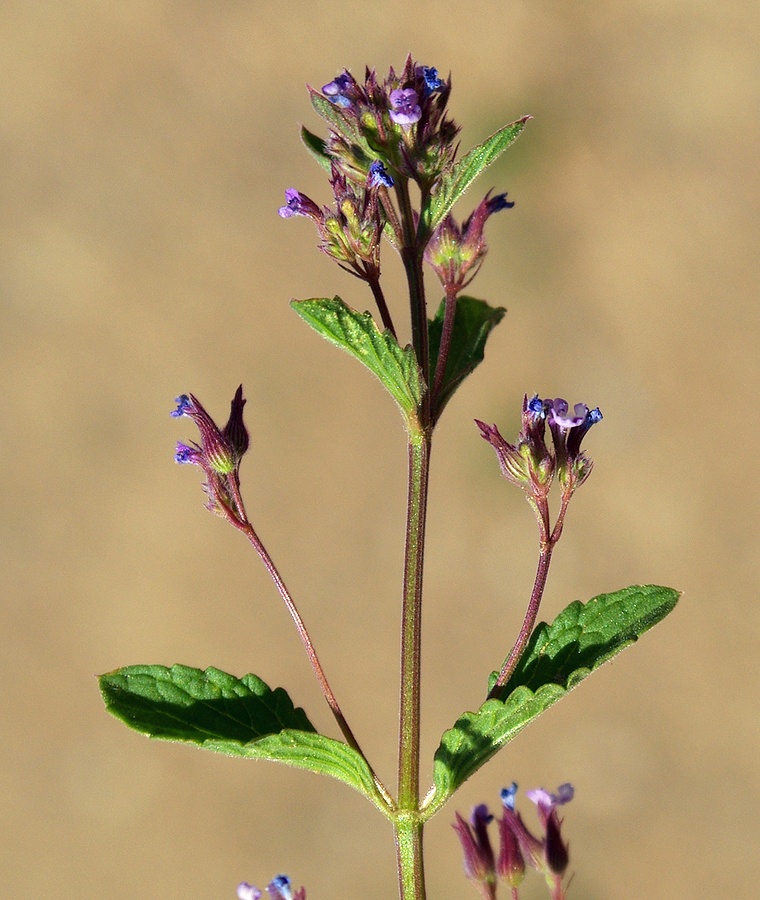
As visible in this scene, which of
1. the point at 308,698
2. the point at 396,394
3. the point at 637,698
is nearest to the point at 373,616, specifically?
the point at 308,698

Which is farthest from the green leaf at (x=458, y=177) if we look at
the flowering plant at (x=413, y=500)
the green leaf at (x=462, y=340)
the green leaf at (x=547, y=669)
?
the green leaf at (x=547, y=669)

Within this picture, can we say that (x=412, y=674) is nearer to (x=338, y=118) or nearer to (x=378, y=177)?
(x=378, y=177)

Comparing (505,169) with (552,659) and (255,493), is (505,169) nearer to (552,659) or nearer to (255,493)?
(255,493)

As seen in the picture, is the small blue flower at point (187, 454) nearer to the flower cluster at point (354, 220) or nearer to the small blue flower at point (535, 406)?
the flower cluster at point (354, 220)

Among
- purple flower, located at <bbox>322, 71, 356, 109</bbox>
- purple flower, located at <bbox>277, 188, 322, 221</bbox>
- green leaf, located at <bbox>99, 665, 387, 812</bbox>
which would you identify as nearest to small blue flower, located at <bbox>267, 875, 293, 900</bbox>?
green leaf, located at <bbox>99, 665, 387, 812</bbox>

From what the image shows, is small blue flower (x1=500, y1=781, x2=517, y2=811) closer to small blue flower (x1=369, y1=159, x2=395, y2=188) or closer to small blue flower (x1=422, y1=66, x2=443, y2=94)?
small blue flower (x1=369, y1=159, x2=395, y2=188)

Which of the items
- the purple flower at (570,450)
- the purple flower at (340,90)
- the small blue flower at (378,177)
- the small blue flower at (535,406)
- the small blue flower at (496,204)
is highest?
the purple flower at (340,90)

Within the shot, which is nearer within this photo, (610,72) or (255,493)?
(255,493)
